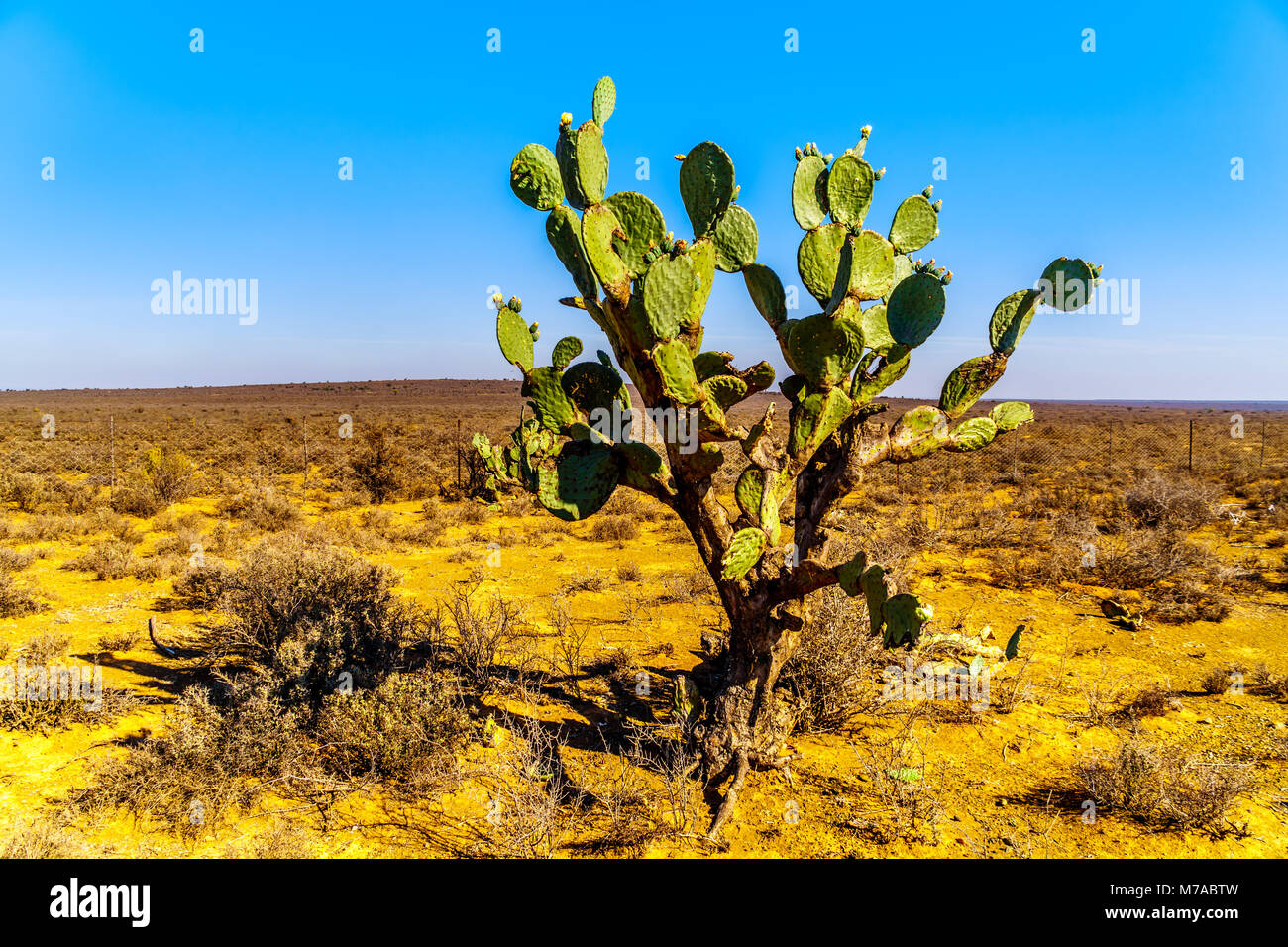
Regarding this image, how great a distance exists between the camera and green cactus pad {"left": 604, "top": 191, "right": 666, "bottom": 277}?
3178 millimetres

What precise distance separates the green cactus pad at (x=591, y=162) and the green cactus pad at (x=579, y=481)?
1337mm

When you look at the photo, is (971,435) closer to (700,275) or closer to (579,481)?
(700,275)

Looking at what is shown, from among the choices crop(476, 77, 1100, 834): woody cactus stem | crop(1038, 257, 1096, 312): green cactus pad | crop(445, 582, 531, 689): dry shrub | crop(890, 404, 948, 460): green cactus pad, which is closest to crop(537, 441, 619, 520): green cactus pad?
crop(476, 77, 1100, 834): woody cactus stem

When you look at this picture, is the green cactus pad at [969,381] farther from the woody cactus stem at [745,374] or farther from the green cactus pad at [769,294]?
the green cactus pad at [769,294]

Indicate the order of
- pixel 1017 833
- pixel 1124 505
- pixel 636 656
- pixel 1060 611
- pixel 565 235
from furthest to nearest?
1. pixel 1124 505
2. pixel 1060 611
3. pixel 636 656
4. pixel 1017 833
5. pixel 565 235

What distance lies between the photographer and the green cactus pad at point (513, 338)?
371 centimetres

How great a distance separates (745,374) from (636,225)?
102 centimetres

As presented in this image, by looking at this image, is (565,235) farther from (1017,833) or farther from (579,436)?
(1017,833)

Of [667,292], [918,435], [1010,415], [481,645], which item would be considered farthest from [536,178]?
[481,645]

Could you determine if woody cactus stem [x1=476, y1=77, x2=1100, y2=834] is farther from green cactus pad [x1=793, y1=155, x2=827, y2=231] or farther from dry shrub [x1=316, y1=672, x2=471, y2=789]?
dry shrub [x1=316, y1=672, x2=471, y2=789]

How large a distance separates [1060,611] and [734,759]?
519 cm

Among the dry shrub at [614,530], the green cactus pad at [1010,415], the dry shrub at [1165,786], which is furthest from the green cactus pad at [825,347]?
the dry shrub at [614,530]

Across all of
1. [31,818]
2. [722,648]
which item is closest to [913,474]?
[722,648]

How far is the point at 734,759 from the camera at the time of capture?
12.8 ft
